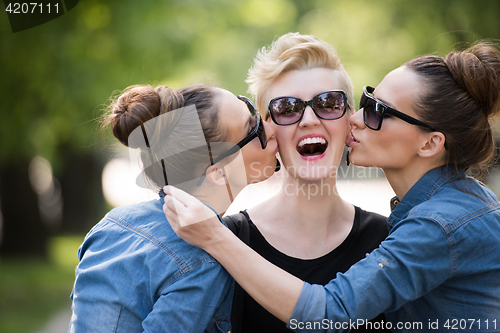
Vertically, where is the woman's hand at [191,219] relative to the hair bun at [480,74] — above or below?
below

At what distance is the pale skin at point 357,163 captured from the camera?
2.04m

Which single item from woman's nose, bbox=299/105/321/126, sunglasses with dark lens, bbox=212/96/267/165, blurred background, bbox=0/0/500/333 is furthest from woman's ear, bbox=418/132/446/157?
blurred background, bbox=0/0/500/333

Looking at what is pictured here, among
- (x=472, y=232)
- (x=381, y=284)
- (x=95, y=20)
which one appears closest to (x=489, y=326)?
(x=472, y=232)

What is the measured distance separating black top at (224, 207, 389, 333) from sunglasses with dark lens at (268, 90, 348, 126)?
0.70m

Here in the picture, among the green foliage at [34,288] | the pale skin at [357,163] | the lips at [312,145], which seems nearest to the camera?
the pale skin at [357,163]

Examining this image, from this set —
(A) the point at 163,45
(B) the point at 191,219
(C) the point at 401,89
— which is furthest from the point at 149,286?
(A) the point at 163,45

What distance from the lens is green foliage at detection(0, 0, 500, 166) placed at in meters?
7.46

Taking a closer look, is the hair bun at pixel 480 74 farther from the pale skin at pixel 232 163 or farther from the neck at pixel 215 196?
the neck at pixel 215 196

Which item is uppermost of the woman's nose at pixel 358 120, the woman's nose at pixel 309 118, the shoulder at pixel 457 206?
the woman's nose at pixel 309 118

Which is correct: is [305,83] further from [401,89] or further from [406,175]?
[406,175]

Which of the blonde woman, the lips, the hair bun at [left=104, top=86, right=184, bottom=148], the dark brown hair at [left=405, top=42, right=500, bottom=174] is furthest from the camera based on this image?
the lips

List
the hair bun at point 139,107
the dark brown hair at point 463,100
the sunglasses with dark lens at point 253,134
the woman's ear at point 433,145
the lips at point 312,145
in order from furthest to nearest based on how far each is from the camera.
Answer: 1. the lips at point 312,145
2. the sunglasses with dark lens at point 253,134
3. the woman's ear at point 433,145
4. the dark brown hair at point 463,100
5. the hair bun at point 139,107

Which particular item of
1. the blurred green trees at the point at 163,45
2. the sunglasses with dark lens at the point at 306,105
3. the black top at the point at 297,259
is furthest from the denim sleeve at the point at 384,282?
the blurred green trees at the point at 163,45

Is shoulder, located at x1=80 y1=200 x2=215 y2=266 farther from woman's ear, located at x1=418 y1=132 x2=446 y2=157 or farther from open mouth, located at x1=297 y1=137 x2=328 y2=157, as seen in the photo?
woman's ear, located at x1=418 y1=132 x2=446 y2=157
